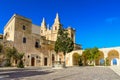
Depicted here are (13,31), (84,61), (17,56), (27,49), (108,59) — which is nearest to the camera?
(17,56)

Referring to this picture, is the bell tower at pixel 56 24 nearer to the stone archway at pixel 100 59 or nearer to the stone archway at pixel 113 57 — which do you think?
the stone archway at pixel 100 59

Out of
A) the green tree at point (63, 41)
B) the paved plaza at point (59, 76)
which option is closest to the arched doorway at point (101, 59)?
the green tree at point (63, 41)

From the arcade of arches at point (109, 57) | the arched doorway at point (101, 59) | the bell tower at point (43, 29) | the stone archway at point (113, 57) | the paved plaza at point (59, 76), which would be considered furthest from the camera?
the bell tower at point (43, 29)

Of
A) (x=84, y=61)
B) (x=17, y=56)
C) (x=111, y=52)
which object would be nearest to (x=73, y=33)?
(x=84, y=61)

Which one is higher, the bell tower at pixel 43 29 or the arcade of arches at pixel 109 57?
the bell tower at pixel 43 29

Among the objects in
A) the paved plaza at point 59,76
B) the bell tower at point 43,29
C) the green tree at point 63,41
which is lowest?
the paved plaza at point 59,76

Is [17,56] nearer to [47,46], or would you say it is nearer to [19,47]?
[19,47]

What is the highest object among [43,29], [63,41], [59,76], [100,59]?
[43,29]

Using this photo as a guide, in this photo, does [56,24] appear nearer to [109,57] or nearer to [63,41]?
[109,57]

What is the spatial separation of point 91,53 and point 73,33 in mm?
14901

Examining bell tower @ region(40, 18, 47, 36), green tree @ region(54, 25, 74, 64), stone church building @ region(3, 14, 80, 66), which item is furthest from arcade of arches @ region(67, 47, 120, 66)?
bell tower @ region(40, 18, 47, 36)

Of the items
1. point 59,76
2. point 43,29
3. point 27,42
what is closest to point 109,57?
point 27,42

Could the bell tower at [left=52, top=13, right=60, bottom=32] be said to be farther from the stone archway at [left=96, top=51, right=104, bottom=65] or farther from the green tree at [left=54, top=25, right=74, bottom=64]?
the green tree at [left=54, top=25, right=74, bottom=64]

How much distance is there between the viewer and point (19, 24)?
30.3 meters
